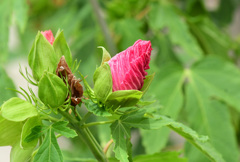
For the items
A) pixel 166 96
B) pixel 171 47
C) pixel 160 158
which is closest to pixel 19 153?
pixel 160 158

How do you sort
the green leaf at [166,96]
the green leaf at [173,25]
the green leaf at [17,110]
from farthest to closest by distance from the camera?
the green leaf at [173,25] < the green leaf at [166,96] < the green leaf at [17,110]

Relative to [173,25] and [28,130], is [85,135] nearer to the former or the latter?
[28,130]

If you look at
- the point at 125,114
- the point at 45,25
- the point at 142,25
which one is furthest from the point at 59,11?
the point at 125,114

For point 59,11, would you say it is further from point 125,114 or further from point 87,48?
point 125,114

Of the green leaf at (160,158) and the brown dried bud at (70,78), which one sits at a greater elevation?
the brown dried bud at (70,78)

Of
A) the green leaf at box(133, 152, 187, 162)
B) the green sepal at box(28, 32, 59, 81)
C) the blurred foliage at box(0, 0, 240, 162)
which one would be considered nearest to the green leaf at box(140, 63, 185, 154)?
the blurred foliage at box(0, 0, 240, 162)

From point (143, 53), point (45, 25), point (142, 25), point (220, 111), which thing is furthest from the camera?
point (45, 25)

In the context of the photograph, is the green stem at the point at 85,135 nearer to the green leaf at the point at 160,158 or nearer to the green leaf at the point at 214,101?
the green leaf at the point at 160,158

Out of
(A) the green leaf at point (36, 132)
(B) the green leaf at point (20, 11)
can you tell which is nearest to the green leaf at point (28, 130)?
(A) the green leaf at point (36, 132)
